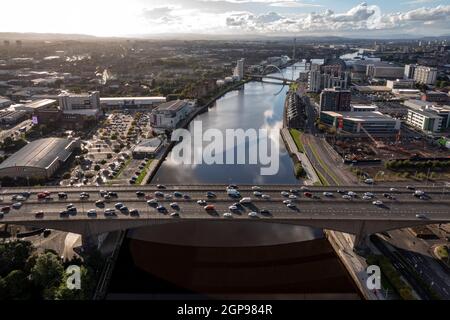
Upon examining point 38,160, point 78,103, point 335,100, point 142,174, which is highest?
point 335,100

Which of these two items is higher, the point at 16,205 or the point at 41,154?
the point at 16,205

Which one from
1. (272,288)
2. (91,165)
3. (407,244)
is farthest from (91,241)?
(407,244)

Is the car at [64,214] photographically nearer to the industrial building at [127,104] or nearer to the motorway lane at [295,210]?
the motorway lane at [295,210]

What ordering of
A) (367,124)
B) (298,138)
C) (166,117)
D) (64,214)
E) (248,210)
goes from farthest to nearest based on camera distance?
1. (166,117)
2. (367,124)
3. (298,138)
4. (248,210)
5. (64,214)

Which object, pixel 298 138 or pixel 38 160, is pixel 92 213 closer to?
pixel 38 160

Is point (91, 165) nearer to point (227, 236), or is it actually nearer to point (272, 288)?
point (227, 236)

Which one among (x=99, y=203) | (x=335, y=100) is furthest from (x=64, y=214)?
(x=335, y=100)

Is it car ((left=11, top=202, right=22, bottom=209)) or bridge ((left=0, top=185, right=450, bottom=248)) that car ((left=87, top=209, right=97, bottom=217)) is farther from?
car ((left=11, top=202, right=22, bottom=209))
